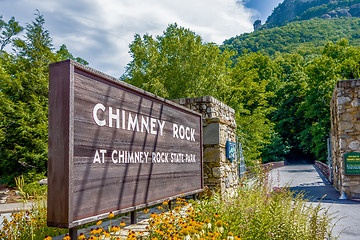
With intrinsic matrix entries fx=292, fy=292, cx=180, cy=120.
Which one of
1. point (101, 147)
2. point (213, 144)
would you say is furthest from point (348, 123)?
point (101, 147)

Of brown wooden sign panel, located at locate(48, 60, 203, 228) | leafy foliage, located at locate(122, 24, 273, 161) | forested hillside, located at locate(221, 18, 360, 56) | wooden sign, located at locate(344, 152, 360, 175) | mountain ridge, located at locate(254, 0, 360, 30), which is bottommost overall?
wooden sign, located at locate(344, 152, 360, 175)

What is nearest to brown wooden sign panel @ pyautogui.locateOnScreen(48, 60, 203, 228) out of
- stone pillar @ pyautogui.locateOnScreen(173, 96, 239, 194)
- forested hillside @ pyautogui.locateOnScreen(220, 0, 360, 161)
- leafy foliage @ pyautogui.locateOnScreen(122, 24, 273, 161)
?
stone pillar @ pyautogui.locateOnScreen(173, 96, 239, 194)

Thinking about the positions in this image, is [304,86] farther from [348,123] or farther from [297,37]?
[297,37]

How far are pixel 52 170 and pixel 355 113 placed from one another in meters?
11.4

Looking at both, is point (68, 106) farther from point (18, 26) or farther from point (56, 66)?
point (18, 26)

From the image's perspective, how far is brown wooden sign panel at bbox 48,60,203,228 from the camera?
299cm

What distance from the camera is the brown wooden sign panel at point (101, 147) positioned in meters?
2.99

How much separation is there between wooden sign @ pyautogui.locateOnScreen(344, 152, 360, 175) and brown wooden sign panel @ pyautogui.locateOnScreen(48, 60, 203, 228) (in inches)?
340

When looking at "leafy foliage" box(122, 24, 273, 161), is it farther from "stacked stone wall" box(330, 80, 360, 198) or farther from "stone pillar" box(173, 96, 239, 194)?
"stone pillar" box(173, 96, 239, 194)

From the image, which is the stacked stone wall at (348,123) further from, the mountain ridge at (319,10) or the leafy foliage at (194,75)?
the mountain ridge at (319,10)

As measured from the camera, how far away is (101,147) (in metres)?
3.43

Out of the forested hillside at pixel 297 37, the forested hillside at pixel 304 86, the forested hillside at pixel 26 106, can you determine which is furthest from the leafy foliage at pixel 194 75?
the forested hillside at pixel 297 37

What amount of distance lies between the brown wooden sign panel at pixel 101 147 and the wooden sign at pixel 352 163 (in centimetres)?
865

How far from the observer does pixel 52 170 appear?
3.01 metres
